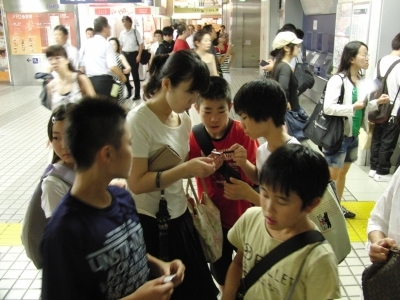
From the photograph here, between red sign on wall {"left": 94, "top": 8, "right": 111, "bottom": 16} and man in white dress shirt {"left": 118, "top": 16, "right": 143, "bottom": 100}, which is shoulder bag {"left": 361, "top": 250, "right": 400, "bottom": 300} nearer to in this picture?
man in white dress shirt {"left": 118, "top": 16, "right": 143, "bottom": 100}

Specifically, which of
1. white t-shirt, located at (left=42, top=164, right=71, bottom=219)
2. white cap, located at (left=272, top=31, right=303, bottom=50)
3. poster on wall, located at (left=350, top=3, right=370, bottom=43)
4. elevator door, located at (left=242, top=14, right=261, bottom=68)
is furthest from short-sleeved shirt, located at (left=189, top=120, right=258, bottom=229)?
Answer: elevator door, located at (left=242, top=14, right=261, bottom=68)

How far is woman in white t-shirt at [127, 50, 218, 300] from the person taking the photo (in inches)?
69.0

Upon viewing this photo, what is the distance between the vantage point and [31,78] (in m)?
11.8

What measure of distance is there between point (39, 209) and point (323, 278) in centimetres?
133

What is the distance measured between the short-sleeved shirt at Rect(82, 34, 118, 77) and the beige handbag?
4.81 m

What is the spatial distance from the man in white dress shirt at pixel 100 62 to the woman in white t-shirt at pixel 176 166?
14.6 ft

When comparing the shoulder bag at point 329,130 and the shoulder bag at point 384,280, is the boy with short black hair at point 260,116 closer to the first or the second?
the shoulder bag at point 384,280

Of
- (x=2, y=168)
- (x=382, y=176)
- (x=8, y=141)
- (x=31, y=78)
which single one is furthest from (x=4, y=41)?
(x=382, y=176)

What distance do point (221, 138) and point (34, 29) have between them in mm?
10874

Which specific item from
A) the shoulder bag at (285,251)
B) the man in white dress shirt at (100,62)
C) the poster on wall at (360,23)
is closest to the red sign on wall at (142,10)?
the man in white dress shirt at (100,62)

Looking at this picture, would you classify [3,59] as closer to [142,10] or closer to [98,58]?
[142,10]

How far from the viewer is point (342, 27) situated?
20.4 feet

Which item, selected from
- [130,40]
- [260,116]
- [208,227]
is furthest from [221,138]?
[130,40]

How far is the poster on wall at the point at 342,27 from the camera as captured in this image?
231 inches
